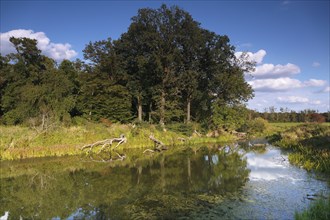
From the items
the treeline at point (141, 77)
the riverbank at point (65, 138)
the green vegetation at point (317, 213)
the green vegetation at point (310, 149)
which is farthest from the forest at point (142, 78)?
the green vegetation at point (317, 213)

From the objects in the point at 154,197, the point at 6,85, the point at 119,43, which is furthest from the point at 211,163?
the point at 6,85

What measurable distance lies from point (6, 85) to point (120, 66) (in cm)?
1669

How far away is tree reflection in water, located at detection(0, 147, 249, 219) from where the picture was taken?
10750 mm

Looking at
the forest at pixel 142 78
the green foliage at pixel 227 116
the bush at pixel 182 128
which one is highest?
the forest at pixel 142 78

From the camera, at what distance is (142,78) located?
38.8 m

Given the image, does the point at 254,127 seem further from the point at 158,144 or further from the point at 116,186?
the point at 116,186

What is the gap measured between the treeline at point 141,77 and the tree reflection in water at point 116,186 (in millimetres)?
16161

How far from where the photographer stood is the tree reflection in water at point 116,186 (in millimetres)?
10750

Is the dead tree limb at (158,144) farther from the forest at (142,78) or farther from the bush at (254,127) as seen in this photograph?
the bush at (254,127)

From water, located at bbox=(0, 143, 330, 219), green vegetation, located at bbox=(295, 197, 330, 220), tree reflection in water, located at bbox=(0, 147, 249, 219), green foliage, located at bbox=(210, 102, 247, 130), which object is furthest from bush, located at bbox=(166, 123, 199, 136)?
green vegetation, located at bbox=(295, 197, 330, 220)

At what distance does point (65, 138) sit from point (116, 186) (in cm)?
1252

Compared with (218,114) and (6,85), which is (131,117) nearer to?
(218,114)

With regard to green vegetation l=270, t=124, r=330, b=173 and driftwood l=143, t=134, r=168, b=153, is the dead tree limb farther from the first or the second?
green vegetation l=270, t=124, r=330, b=173

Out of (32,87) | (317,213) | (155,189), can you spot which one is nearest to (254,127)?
(32,87)
